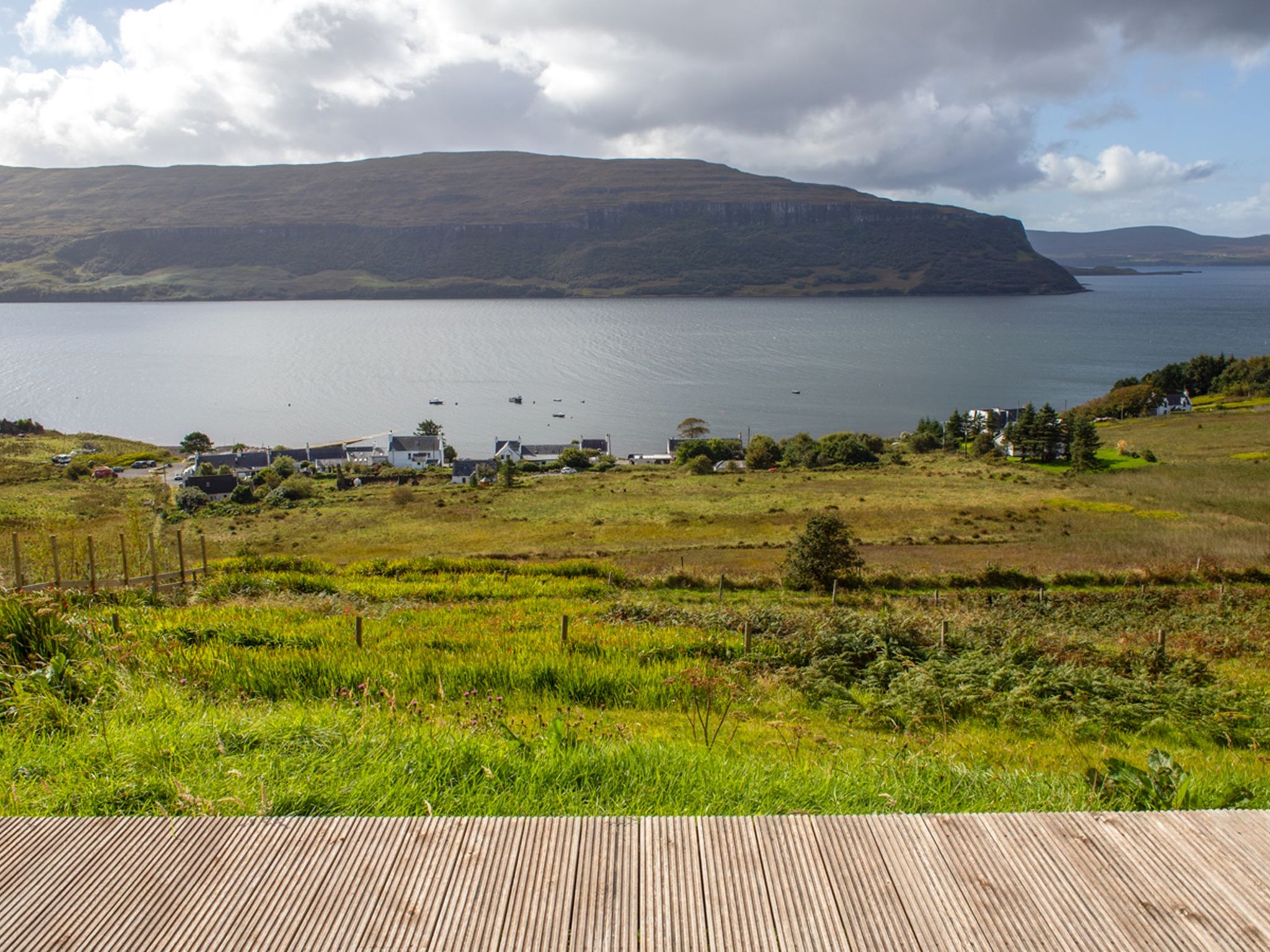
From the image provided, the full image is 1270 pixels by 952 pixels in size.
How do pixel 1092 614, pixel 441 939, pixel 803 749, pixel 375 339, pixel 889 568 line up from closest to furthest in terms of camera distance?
pixel 441 939 < pixel 803 749 < pixel 1092 614 < pixel 889 568 < pixel 375 339

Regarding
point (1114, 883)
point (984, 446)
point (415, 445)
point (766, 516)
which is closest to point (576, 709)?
point (1114, 883)

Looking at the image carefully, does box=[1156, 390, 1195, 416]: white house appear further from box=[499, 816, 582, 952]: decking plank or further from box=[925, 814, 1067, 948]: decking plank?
box=[499, 816, 582, 952]: decking plank

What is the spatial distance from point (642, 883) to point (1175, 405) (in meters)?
101

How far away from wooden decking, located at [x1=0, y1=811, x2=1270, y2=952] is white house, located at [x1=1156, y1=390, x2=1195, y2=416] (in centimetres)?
9705

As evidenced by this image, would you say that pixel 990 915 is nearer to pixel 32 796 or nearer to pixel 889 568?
pixel 32 796

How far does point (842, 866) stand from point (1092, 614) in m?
21.0

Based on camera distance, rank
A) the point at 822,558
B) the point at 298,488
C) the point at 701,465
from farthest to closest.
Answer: the point at 701,465, the point at 298,488, the point at 822,558

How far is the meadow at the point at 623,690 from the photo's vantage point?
14.3 feet

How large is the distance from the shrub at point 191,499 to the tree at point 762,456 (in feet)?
132

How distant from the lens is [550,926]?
2.26 m

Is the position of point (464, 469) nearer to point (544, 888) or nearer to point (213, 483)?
point (213, 483)

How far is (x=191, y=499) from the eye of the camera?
54688 millimetres

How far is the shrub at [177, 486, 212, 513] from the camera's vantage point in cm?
5322

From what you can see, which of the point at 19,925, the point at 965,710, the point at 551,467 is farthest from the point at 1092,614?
the point at 551,467
